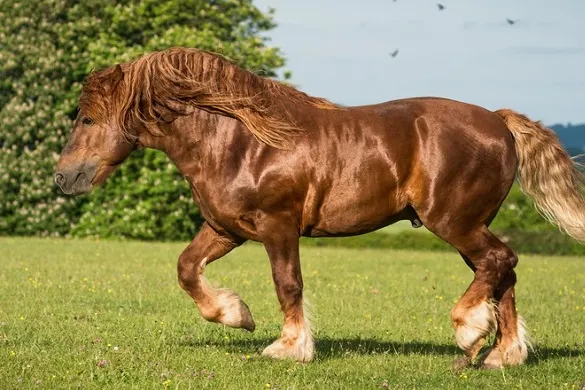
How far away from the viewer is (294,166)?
29.8 feet

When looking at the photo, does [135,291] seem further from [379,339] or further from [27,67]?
[27,67]

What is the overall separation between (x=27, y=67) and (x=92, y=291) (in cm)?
2016

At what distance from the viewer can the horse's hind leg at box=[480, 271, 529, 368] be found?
30.9 ft

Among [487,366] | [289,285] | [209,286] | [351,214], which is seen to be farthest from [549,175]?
[209,286]

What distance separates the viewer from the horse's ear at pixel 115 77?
9.37 metres

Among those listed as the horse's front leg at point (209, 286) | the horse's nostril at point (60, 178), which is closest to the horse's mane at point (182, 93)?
the horse's nostril at point (60, 178)

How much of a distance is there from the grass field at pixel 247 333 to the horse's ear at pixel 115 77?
7.82 feet

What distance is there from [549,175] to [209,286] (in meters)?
3.33

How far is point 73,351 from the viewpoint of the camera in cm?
960

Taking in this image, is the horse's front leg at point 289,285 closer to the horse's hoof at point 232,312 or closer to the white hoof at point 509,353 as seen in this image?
the horse's hoof at point 232,312

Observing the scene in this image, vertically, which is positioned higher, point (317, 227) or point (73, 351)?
point (317, 227)

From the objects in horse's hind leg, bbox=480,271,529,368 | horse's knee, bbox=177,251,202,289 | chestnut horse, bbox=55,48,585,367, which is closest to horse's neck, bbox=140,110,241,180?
chestnut horse, bbox=55,48,585,367

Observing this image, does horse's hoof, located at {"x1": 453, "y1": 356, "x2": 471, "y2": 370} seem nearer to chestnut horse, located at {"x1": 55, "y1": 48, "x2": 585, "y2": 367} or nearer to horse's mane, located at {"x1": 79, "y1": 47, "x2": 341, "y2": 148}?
chestnut horse, located at {"x1": 55, "y1": 48, "x2": 585, "y2": 367}

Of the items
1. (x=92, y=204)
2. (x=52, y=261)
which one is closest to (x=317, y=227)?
(x=52, y=261)
